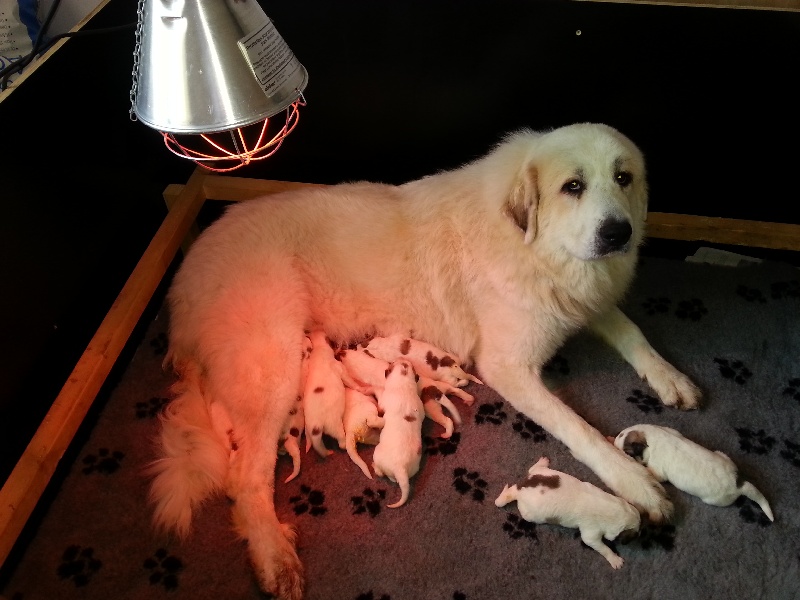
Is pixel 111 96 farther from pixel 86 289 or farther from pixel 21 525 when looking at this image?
pixel 21 525

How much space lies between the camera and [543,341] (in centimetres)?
207

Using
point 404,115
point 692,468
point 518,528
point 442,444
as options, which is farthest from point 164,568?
point 404,115

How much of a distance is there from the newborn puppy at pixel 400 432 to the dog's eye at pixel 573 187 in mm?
721

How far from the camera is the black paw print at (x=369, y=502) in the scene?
6.21ft

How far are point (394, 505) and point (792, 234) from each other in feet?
6.25

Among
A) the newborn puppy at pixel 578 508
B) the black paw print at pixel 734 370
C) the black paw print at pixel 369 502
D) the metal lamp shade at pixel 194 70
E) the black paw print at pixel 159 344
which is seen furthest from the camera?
the black paw print at pixel 159 344

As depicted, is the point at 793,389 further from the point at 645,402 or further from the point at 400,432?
the point at 400,432

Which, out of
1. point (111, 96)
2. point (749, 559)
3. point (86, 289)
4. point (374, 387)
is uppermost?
point (111, 96)

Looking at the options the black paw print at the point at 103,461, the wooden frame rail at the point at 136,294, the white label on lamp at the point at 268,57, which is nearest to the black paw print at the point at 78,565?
the wooden frame rail at the point at 136,294

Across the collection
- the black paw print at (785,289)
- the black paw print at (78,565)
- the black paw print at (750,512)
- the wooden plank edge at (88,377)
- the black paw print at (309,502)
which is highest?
the wooden plank edge at (88,377)

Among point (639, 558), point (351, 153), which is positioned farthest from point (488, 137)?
point (639, 558)

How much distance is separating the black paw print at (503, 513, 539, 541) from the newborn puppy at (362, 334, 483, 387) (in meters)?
0.47

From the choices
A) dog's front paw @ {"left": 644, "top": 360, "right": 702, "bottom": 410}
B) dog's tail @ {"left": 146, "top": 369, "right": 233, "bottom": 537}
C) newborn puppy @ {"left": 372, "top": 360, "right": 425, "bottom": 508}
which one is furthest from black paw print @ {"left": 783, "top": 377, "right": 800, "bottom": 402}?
dog's tail @ {"left": 146, "top": 369, "right": 233, "bottom": 537}

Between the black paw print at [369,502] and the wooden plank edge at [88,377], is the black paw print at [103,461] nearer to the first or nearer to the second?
the wooden plank edge at [88,377]
